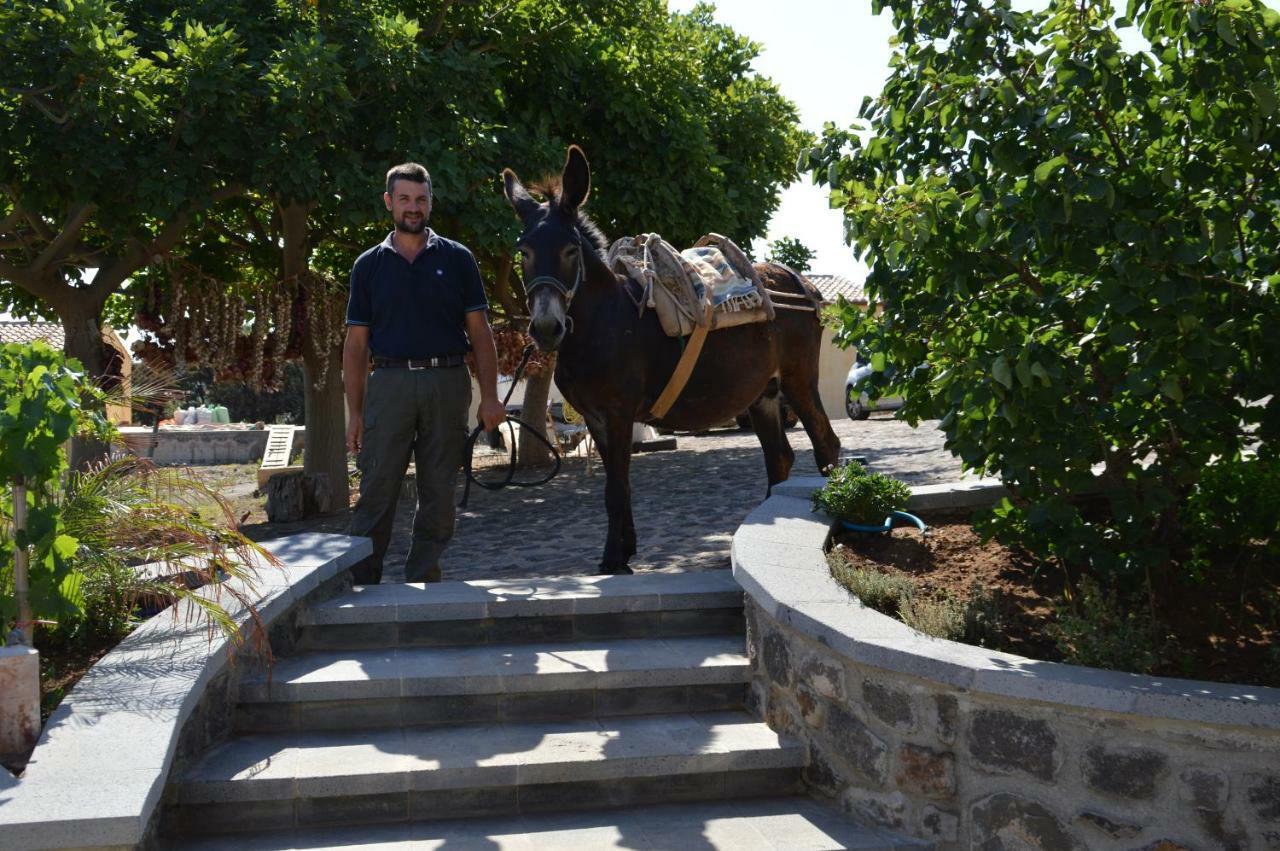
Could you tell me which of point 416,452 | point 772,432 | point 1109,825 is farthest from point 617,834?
point 772,432

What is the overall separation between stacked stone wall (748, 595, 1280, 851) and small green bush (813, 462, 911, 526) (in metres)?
1.67

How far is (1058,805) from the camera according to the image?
12.7ft

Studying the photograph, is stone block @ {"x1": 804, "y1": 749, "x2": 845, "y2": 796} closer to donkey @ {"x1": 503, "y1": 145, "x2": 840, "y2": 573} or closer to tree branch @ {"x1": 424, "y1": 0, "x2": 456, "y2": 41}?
donkey @ {"x1": 503, "y1": 145, "x2": 840, "y2": 573}

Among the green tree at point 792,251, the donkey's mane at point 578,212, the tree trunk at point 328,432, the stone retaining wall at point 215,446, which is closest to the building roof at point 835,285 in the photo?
the green tree at point 792,251

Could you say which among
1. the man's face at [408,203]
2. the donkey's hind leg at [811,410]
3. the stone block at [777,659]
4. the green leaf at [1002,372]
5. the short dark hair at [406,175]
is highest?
the short dark hair at [406,175]

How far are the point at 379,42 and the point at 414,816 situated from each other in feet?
25.4

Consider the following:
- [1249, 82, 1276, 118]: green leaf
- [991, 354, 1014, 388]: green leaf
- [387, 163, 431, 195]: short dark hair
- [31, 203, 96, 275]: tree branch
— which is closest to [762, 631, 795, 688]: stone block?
[991, 354, 1014, 388]: green leaf

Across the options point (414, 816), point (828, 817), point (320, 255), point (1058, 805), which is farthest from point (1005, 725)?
point (320, 255)

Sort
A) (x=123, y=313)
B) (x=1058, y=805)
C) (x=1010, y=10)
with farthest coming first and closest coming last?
(x=123, y=313), (x=1010, y=10), (x=1058, y=805)

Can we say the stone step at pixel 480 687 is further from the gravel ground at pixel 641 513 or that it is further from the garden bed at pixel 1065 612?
the gravel ground at pixel 641 513

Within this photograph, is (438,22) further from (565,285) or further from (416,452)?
(416,452)

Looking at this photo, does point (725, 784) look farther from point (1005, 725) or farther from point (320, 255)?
point (320, 255)

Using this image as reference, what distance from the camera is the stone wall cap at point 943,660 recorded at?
3625 mm

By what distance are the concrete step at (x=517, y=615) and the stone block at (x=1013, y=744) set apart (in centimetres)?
197
